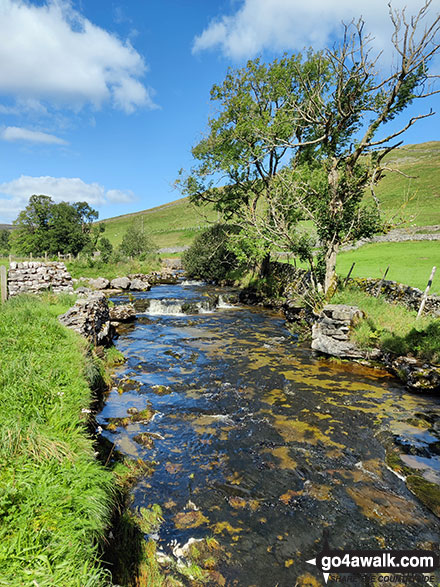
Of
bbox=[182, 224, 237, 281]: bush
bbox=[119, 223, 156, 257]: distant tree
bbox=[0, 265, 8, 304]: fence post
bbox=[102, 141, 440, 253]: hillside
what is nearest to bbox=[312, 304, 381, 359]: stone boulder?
bbox=[102, 141, 440, 253]: hillside

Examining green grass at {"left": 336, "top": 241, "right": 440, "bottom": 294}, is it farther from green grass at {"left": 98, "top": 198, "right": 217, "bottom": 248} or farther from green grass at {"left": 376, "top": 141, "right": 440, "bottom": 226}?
green grass at {"left": 98, "top": 198, "right": 217, "bottom": 248}

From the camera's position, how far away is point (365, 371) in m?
11.5

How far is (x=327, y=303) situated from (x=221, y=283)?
21.4m

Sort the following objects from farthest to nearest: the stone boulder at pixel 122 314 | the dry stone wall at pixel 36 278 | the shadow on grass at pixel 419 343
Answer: the stone boulder at pixel 122 314 → the dry stone wall at pixel 36 278 → the shadow on grass at pixel 419 343

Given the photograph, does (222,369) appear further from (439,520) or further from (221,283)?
(221,283)

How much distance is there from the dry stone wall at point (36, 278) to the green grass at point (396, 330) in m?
14.7

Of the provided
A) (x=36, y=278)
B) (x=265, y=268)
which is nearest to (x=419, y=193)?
(x=265, y=268)

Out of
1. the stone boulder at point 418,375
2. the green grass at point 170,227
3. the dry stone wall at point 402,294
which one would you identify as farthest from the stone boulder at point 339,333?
the green grass at point 170,227

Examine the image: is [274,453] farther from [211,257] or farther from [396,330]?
[211,257]

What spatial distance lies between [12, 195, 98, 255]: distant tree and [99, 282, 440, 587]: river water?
5444 cm

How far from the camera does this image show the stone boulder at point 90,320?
1075 cm

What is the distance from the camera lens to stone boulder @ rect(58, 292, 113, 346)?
10.8 meters

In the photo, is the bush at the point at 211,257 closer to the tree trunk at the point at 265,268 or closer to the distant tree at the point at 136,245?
the tree trunk at the point at 265,268

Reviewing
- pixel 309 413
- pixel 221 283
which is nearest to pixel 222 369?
pixel 309 413
